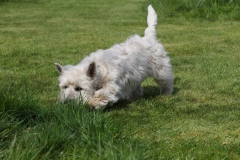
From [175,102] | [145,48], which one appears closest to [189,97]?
[175,102]

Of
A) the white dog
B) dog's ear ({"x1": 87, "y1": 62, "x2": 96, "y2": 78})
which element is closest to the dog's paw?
the white dog

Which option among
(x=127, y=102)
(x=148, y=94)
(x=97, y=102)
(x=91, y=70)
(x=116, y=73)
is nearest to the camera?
(x=97, y=102)

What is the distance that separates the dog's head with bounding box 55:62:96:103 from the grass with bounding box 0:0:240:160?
0.31 m

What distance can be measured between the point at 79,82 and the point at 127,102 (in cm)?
101

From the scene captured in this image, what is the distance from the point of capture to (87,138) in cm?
370

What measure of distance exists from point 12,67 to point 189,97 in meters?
3.58

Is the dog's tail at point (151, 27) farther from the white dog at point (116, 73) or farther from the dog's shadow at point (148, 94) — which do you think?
the dog's shadow at point (148, 94)

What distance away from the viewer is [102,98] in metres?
5.39

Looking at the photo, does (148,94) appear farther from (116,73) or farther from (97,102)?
(97,102)

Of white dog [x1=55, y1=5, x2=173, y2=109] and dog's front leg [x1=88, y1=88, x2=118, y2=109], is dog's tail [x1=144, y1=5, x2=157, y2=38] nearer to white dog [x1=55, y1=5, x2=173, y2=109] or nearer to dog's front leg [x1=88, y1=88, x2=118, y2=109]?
white dog [x1=55, y1=5, x2=173, y2=109]

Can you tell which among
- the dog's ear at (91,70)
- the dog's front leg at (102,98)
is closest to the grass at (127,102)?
the dog's front leg at (102,98)

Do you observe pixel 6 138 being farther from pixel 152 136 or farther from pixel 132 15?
pixel 132 15

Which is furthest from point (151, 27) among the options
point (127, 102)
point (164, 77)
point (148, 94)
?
point (127, 102)

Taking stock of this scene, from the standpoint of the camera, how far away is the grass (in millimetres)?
3695
